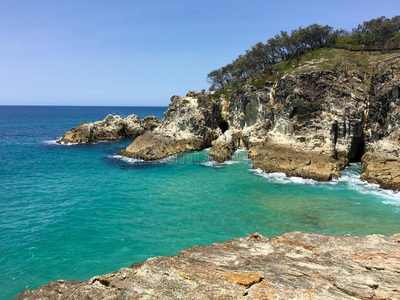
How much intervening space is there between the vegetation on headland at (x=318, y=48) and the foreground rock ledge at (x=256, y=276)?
143 feet

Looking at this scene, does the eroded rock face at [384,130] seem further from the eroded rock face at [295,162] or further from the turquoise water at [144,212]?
the eroded rock face at [295,162]

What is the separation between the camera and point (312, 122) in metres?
47.1

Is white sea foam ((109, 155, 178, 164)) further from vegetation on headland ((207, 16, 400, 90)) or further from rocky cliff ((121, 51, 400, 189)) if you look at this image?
vegetation on headland ((207, 16, 400, 90))

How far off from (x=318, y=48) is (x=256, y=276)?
68105 mm

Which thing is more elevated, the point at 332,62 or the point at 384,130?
the point at 332,62

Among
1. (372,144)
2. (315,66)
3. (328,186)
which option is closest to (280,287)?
(328,186)

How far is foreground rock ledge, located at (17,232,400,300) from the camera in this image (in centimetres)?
1075

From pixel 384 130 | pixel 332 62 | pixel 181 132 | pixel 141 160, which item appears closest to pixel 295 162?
pixel 384 130

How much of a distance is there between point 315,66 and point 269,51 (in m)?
25.9

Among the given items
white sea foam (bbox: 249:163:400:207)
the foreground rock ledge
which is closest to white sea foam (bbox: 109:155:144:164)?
white sea foam (bbox: 249:163:400:207)

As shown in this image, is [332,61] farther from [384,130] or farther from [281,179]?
[281,179]

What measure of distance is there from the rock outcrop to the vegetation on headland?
30.0 m

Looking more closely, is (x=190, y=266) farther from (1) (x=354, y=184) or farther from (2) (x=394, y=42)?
(2) (x=394, y=42)

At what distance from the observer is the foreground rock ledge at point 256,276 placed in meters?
10.8
